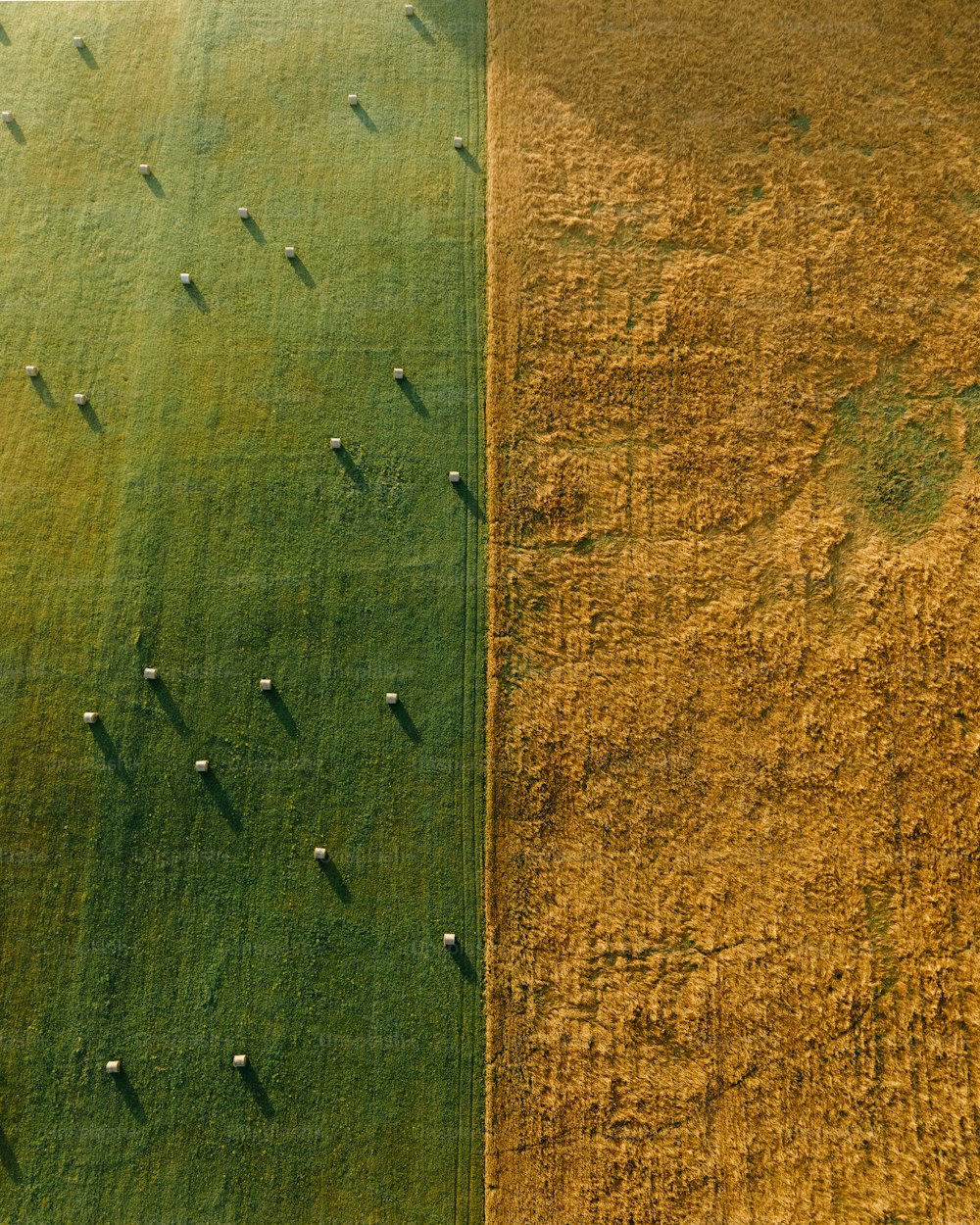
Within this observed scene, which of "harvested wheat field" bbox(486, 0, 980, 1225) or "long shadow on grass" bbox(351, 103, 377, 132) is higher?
"long shadow on grass" bbox(351, 103, 377, 132)

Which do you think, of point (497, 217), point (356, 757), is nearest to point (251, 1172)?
point (356, 757)

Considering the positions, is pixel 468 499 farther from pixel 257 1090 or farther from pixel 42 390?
pixel 257 1090

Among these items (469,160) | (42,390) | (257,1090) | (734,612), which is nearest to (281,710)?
(257,1090)

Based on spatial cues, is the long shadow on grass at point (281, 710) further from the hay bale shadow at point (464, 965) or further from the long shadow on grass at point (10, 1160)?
the long shadow on grass at point (10, 1160)

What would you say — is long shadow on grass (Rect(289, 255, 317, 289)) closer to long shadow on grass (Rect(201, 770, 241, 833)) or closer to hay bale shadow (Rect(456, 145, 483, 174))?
hay bale shadow (Rect(456, 145, 483, 174))

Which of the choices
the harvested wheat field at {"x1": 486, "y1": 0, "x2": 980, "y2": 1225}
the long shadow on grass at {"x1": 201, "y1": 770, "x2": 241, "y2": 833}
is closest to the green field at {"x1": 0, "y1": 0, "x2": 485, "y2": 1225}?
the long shadow on grass at {"x1": 201, "y1": 770, "x2": 241, "y2": 833}

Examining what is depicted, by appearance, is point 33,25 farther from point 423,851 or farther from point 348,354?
point 423,851
